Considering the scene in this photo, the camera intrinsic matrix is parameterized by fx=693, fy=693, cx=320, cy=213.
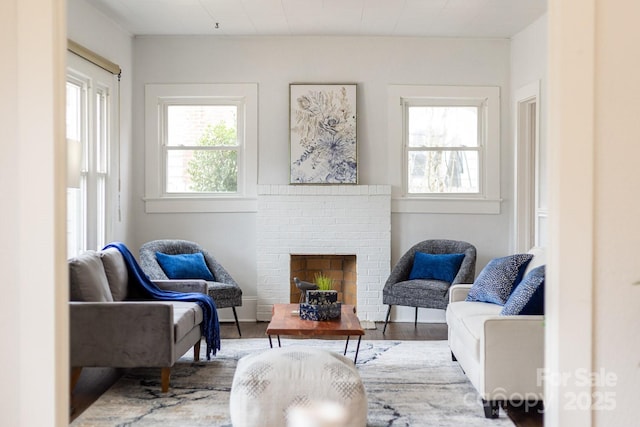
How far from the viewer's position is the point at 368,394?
13.8 feet

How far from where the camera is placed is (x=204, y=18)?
5969 mm

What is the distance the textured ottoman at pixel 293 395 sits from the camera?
3320 millimetres

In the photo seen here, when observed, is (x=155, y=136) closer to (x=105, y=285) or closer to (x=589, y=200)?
(x=105, y=285)

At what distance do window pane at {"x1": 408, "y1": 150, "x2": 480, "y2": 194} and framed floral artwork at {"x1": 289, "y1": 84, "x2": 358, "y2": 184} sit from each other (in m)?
0.65

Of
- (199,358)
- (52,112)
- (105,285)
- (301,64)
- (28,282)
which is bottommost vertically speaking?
(199,358)

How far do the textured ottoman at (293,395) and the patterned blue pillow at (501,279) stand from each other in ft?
5.38

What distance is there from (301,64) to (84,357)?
12.1 feet

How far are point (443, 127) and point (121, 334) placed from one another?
3.95 meters

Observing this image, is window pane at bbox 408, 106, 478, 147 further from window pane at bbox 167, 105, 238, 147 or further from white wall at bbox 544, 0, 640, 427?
white wall at bbox 544, 0, 640, 427

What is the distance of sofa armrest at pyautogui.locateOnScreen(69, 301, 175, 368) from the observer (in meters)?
4.05

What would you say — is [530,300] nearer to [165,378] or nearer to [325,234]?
[165,378]

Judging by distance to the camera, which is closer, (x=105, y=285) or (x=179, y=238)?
(x=105, y=285)

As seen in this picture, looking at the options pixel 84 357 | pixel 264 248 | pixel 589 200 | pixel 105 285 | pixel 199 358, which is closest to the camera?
pixel 589 200

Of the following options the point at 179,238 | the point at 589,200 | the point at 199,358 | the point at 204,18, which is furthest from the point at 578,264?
the point at 179,238
